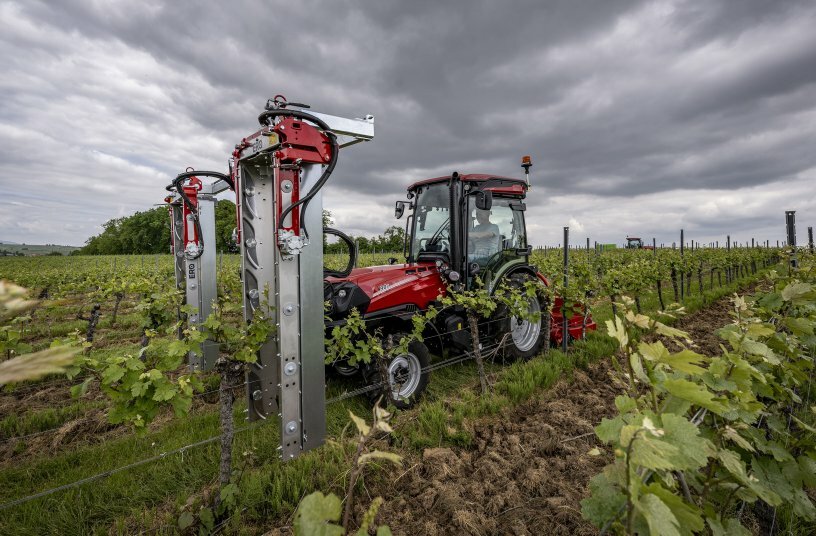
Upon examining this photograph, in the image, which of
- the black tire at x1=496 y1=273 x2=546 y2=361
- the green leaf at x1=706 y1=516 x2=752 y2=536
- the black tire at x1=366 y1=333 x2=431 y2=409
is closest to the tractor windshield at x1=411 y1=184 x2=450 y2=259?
the black tire at x1=496 y1=273 x2=546 y2=361

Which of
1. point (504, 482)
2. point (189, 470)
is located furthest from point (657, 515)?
point (189, 470)

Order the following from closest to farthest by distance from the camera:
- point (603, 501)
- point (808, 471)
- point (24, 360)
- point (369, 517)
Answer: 1. point (24, 360)
2. point (369, 517)
3. point (603, 501)
4. point (808, 471)

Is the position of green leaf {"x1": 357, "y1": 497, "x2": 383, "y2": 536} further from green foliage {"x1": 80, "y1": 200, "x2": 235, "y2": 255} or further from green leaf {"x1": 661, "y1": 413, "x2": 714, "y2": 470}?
green foliage {"x1": 80, "y1": 200, "x2": 235, "y2": 255}

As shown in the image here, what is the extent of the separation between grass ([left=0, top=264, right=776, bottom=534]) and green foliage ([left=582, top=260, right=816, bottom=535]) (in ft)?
5.99

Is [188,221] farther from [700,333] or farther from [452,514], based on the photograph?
[700,333]

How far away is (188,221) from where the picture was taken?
5.20 m

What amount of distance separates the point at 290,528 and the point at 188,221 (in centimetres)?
421

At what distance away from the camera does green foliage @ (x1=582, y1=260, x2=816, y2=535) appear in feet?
2.65

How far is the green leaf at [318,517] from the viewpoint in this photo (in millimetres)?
713

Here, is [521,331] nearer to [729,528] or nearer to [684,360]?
[729,528]

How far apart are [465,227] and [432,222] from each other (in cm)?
55

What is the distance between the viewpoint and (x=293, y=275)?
112 inches

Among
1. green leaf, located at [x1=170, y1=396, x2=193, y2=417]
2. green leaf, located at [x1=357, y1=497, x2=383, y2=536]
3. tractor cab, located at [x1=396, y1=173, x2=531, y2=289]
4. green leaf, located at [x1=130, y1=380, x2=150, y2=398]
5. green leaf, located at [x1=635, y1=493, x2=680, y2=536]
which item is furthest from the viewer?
tractor cab, located at [x1=396, y1=173, x2=531, y2=289]

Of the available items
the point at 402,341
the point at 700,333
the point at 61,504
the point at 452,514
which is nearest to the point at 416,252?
the point at 402,341
